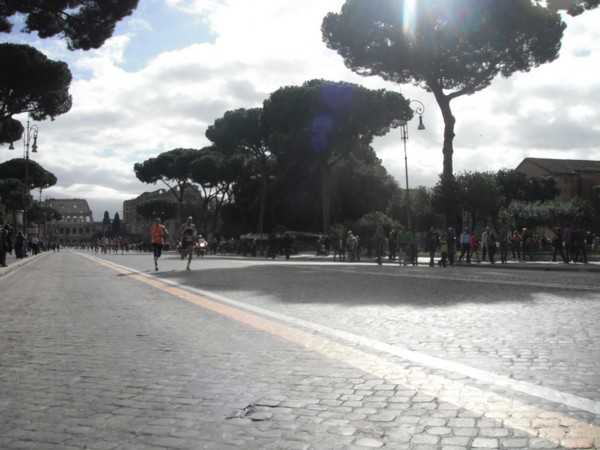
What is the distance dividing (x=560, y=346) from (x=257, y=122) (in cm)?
4891

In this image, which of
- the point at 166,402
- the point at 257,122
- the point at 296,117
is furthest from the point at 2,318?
the point at 257,122

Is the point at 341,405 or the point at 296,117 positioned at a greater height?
the point at 296,117

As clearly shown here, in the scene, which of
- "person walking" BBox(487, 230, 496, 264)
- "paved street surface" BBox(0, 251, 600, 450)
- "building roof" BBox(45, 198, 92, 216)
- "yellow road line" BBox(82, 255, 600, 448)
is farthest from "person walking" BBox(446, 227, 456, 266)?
"building roof" BBox(45, 198, 92, 216)

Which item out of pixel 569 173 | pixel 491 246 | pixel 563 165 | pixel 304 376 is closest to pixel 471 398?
pixel 304 376

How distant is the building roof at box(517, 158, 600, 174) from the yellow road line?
3349 inches

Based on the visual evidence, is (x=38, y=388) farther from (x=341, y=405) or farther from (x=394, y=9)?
(x=394, y=9)

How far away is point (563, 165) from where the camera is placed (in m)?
87.1

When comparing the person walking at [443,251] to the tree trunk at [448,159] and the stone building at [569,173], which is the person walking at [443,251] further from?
the stone building at [569,173]

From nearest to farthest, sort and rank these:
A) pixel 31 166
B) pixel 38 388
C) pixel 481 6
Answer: pixel 38 388 < pixel 481 6 < pixel 31 166

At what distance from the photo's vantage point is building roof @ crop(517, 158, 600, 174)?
8400 cm

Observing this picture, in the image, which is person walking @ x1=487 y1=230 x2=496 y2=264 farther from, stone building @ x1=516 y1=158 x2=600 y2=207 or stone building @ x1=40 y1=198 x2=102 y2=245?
stone building @ x1=40 y1=198 x2=102 y2=245

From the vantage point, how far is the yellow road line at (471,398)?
115 inches

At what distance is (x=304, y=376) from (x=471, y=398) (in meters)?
1.19

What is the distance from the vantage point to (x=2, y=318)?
7.70 m
